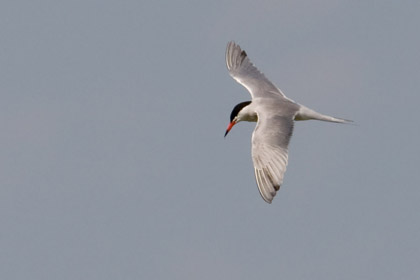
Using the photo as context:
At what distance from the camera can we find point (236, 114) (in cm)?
1959

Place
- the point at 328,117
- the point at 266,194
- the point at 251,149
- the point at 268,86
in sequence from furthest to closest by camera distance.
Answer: the point at 268,86
the point at 328,117
the point at 251,149
the point at 266,194

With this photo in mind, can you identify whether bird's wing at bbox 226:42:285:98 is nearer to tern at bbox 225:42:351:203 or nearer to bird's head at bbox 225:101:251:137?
tern at bbox 225:42:351:203

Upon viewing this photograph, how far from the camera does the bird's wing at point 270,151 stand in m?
16.1

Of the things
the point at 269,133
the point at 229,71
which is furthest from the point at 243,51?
the point at 269,133

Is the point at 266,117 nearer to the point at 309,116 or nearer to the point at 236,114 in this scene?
the point at 309,116

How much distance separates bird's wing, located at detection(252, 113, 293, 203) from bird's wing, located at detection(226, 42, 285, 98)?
6.75 feet

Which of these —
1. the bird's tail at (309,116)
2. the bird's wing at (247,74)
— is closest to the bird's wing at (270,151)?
the bird's tail at (309,116)

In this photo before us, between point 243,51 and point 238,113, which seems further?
point 243,51

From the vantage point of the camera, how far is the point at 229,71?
21500 mm

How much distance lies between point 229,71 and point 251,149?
15.8 feet

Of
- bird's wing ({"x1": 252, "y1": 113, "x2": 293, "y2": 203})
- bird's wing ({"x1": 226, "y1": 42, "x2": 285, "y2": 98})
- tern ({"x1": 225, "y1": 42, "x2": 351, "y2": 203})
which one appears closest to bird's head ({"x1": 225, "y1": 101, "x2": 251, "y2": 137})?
tern ({"x1": 225, "y1": 42, "x2": 351, "y2": 203})

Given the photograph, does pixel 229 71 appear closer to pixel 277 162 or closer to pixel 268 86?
pixel 268 86

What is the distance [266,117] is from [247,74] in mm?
3253

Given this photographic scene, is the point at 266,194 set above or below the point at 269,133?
below
